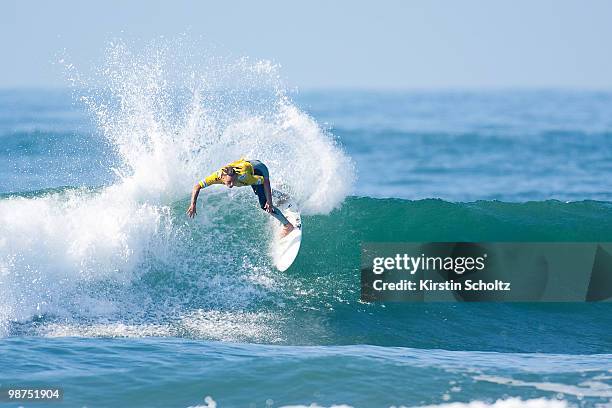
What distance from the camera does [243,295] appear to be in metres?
12.3

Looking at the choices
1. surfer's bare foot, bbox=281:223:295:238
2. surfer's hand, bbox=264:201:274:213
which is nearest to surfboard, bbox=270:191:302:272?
surfer's bare foot, bbox=281:223:295:238

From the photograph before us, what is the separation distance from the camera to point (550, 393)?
30.1ft

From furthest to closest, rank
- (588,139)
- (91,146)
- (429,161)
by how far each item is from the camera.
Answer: (588,139) < (429,161) < (91,146)

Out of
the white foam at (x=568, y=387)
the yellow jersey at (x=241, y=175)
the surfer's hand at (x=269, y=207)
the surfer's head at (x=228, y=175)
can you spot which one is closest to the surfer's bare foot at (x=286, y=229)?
the surfer's hand at (x=269, y=207)

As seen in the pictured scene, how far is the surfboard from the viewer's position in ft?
42.5

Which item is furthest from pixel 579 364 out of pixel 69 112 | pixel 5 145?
pixel 69 112

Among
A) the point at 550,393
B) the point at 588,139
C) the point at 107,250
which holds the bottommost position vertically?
the point at 550,393

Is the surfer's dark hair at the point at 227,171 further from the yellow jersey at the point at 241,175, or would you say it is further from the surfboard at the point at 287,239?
the surfboard at the point at 287,239

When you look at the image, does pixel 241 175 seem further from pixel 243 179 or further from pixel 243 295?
pixel 243 295

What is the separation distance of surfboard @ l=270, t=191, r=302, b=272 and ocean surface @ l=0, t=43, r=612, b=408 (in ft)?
0.49

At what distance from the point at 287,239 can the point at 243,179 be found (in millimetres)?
1650

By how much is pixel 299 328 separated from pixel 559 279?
463 centimetres

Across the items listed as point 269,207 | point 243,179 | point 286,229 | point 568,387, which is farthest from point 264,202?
point 568,387

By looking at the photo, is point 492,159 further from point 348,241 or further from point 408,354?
point 408,354
